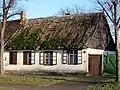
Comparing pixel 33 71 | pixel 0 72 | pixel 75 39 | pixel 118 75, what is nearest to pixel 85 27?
pixel 75 39

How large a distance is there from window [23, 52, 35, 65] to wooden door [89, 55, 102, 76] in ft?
24.6

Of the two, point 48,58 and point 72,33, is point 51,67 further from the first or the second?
point 72,33

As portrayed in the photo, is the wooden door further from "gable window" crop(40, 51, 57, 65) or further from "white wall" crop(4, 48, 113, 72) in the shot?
"gable window" crop(40, 51, 57, 65)

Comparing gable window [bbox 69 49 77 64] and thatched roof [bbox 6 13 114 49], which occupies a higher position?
thatched roof [bbox 6 13 114 49]

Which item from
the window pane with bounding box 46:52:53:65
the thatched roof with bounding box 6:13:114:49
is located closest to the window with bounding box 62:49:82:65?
the thatched roof with bounding box 6:13:114:49

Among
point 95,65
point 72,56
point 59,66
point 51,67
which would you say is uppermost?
point 72,56

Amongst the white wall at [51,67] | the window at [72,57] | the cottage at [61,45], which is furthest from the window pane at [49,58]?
the window at [72,57]

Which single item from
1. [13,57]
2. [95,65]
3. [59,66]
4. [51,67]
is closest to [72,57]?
Answer: [59,66]

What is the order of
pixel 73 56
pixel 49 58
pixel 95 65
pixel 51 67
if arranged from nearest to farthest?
pixel 95 65
pixel 73 56
pixel 51 67
pixel 49 58

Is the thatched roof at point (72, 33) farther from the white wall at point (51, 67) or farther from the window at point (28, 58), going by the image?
the white wall at point (51, 67)

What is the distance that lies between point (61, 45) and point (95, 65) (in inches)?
177

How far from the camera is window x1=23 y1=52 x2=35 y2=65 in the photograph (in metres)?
39.2

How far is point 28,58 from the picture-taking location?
39.8 meters

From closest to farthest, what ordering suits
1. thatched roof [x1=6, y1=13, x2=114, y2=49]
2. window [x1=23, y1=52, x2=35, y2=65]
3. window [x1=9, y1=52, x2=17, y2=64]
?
thatched roof [x1=6, y1=13, x2=114, y2=49] → window [x1=23, y1=52, x2=35, y2=65] → window [x1=9, y1=52, x2=17, y2=64]
